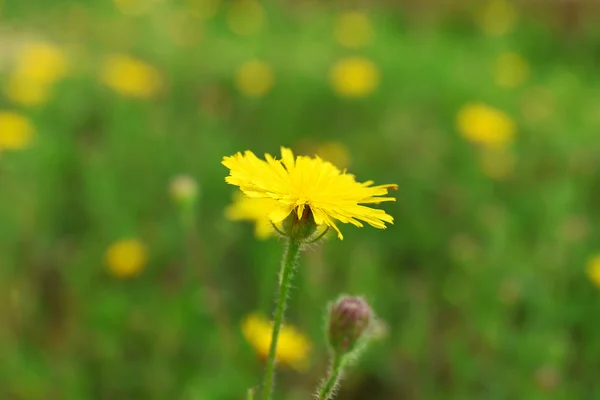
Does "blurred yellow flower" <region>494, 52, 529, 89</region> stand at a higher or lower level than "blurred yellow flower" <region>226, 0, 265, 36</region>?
lower

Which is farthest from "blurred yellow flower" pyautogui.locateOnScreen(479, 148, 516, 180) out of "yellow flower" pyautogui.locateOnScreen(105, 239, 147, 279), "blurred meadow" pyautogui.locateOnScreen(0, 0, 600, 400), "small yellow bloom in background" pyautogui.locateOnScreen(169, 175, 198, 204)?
"small yellow bloom in background" pyautogui.locateOnScreen(169, 175, 198, 204)

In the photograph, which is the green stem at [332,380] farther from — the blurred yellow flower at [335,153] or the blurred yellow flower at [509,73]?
the blurred yellow flower at [509,73]

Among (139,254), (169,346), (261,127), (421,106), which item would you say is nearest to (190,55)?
(261,127)

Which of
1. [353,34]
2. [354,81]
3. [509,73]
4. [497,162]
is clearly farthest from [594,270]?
[353,34]

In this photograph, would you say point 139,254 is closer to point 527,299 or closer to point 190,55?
point 527,299

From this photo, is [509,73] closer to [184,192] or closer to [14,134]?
[14,134]

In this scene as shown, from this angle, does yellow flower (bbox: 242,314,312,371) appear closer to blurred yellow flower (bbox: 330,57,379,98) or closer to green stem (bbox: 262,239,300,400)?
green stem (bbox: 262,239,300,400)

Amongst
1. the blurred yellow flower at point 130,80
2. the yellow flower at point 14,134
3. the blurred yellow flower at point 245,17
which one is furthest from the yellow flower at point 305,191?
the blurred yellow flower at point 245,17
